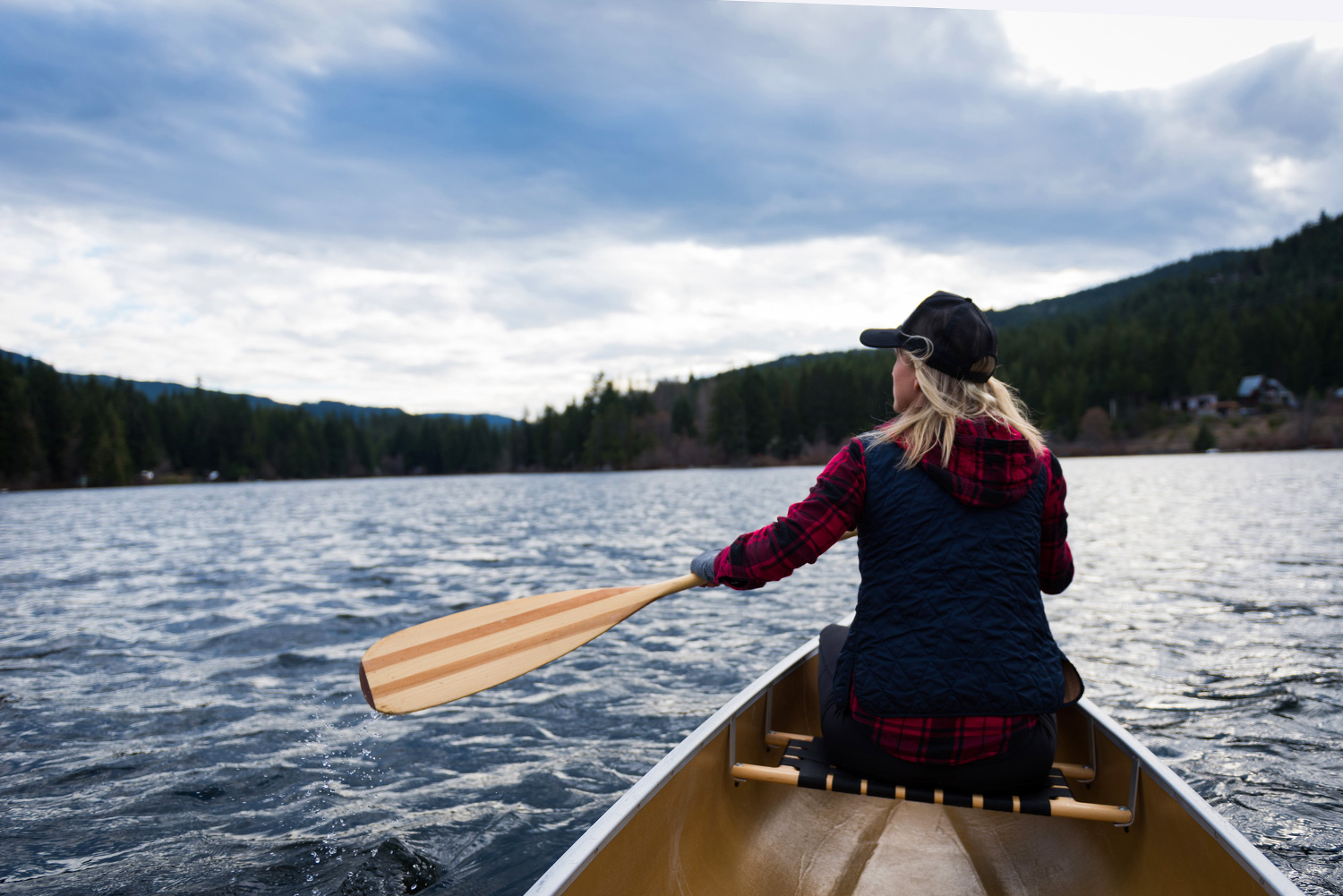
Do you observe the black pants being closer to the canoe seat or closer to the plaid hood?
the canoe seat

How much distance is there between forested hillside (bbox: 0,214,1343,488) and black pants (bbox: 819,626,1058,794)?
3457 inches

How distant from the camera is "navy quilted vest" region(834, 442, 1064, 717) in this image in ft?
6.93

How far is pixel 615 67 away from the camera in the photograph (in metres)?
21.6

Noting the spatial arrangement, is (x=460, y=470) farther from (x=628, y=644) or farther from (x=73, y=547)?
(x=628, y=644)

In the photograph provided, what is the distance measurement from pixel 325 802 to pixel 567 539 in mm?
15126

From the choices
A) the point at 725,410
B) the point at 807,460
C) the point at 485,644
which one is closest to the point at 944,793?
the point at 485,644

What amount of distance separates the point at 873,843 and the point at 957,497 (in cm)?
184

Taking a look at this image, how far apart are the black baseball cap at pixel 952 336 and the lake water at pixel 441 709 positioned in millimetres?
3220

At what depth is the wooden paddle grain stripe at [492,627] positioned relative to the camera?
3.33 metres

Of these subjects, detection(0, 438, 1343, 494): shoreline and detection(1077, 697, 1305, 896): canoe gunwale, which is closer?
detection(1077, 697, 1305, 896): canoe gunwale

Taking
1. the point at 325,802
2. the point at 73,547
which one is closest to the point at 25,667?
the point at 325,802

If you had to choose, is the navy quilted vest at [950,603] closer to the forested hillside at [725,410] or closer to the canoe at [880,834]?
the canoe at [880,834]

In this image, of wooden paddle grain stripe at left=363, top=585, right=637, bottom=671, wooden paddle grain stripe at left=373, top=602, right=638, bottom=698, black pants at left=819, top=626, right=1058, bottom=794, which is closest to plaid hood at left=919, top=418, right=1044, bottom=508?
black pants at left=819, top=626, right=1058, bottom=794

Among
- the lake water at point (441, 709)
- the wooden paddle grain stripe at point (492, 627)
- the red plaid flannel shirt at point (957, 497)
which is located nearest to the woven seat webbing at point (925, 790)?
the red plaid flannel shirt at point (957, 497)
